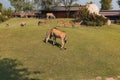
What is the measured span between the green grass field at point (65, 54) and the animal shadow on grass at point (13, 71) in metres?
0.42

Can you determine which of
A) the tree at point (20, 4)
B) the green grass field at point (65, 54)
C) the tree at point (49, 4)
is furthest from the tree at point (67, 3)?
the green grass field at point (65, 54)

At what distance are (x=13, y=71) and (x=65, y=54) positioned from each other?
5192 mm

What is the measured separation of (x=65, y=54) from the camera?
81.9 feet

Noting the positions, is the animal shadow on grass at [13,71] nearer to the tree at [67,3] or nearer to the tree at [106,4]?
the tree at [67,3]

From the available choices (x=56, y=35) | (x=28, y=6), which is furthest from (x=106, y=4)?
(x=56, y=35)

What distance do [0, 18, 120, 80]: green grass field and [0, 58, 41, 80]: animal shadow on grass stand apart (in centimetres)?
42

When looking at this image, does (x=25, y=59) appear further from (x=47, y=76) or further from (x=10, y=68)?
(x=47, y=76)

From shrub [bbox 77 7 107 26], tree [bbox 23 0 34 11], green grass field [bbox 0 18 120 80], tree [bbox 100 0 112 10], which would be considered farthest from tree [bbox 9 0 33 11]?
green grass field [bbox 0 18 120 80]

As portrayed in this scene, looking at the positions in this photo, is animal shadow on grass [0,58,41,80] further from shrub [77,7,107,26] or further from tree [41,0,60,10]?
tree [41,0,60,10]

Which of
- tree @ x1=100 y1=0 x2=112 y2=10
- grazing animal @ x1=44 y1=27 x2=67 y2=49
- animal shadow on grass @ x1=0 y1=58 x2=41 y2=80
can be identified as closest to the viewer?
animal shadow on grass @ x1=0 y1=58 x2=41 y2=80

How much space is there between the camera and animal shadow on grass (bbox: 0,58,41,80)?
2014 cm

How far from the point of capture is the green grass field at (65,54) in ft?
71.2

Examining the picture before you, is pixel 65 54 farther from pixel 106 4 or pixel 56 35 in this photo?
pixel 106 4

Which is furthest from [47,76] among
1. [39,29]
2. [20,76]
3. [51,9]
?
[51,9]
